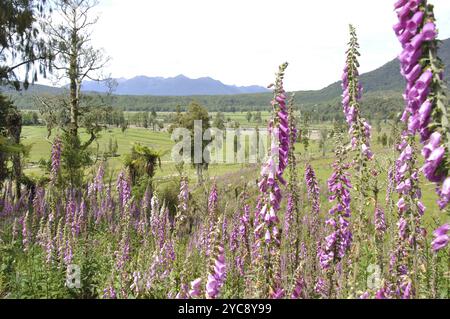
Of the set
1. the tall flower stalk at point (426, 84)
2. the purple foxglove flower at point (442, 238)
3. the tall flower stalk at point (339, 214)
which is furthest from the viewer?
the tall flower stalk at point (339, 214)

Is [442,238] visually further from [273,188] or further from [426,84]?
[273,188]

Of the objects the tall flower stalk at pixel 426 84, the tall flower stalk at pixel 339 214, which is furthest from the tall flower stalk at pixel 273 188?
A: the tall flower stalk at pixel 339 214

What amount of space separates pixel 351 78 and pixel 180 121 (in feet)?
189

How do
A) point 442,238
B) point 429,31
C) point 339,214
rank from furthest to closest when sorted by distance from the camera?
point 339,214
point 442,238
point 429,31

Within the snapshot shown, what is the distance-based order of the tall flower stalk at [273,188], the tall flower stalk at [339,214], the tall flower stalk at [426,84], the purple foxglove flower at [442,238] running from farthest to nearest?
1. the tall flower stalk at [339,214]
2. the tall flower stalk at [273,188]
3. the purple foxglove flower at [442,238]
4. the tall flower stalk at [426,84]

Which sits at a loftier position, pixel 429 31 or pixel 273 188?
pixel 429 31

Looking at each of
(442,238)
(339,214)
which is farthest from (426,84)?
(339,214)

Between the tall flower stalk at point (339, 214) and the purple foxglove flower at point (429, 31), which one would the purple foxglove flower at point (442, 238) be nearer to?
the purple foxglove flower at point (429, 31)

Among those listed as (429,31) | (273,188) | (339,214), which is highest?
(429,31)

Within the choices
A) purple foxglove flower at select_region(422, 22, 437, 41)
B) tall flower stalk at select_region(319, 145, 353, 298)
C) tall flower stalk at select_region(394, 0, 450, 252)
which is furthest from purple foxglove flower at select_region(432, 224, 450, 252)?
tall flower stalk at select_region(319, 145, 353, 298)

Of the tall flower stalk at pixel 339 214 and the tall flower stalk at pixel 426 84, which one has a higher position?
the tall flower stalk at pixel 426 84
